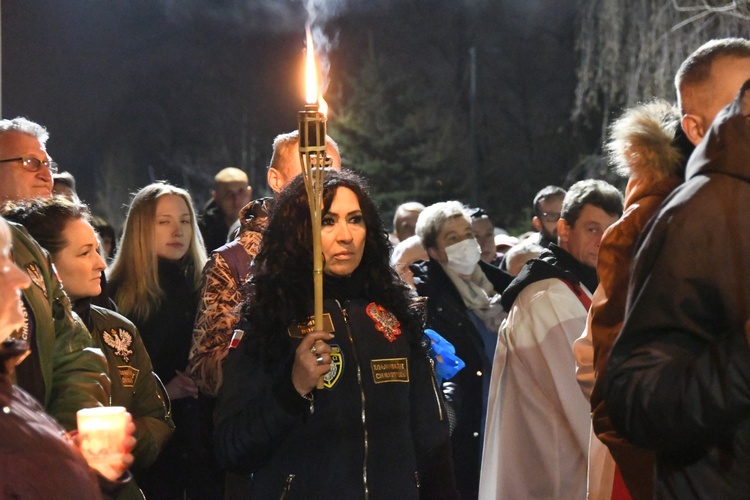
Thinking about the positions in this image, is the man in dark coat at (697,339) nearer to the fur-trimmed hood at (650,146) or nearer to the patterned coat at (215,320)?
the fur-trimmed hood at (650,146)

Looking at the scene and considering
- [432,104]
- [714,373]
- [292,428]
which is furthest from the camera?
[432,104]

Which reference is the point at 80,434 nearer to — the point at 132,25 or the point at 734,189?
the point at 734,189

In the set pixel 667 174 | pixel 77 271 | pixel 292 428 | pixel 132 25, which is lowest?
pixel 292 428

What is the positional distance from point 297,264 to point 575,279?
1.91m

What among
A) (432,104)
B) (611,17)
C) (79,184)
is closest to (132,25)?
(79,184)

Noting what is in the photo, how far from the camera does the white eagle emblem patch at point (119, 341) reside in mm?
4871

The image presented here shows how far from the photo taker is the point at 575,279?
Result: 5.57 meters

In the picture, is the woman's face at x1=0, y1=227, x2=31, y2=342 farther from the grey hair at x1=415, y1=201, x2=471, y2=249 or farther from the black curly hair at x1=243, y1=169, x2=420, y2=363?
the grey hair at x1=415, y1=201, x2=471, y2=249

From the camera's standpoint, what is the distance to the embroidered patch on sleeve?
4.00m

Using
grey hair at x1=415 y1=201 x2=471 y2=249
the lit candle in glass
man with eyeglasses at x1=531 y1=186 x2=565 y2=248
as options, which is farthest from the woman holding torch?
man with eyeglasses at x1=531 y1=186 x2=565 y2=248

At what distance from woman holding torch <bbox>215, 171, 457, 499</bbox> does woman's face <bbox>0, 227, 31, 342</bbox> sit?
127 centimetres

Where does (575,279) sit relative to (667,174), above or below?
below

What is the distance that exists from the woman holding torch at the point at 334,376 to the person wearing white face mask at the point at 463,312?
2.45 m

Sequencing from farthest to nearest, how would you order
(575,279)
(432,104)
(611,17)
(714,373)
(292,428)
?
(432,104) → (611,17) → (575,279) → (292,428) → (714,373)
